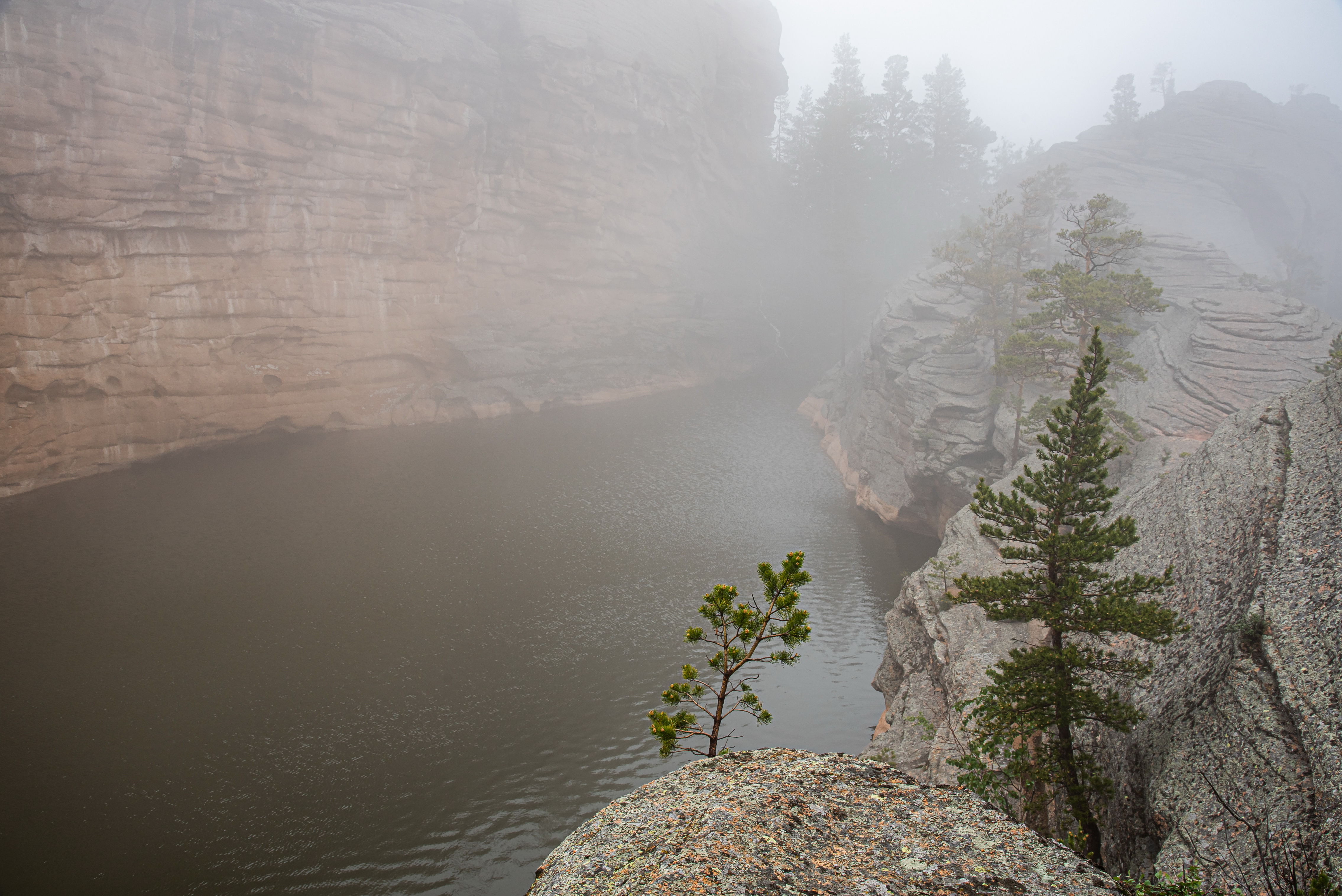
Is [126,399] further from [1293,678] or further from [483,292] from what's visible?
[1293,678]

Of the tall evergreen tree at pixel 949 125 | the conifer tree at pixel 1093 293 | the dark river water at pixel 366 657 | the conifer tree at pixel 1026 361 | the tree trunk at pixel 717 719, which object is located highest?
the tall evergreen tree at pixel 949 125

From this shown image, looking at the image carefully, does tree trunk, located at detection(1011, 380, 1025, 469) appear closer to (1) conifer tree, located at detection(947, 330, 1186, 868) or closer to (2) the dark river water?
(2) the dark river water

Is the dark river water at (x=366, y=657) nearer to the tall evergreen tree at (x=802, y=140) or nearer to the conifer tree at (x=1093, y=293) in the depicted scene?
the conifer tree at (x=1093, y=293)

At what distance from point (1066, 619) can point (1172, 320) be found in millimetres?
23269

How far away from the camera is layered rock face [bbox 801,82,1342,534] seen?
22.3 meters

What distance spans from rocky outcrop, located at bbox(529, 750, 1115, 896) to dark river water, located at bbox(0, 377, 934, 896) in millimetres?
7739

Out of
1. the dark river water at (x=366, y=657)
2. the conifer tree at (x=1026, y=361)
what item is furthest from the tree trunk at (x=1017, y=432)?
the dark river water at (x=366, y=657)

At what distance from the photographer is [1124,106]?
5612 cm

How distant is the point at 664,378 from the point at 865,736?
4168cm

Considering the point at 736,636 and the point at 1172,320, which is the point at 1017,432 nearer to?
the point at 1172,320

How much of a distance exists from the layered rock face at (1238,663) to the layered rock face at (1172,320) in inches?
417

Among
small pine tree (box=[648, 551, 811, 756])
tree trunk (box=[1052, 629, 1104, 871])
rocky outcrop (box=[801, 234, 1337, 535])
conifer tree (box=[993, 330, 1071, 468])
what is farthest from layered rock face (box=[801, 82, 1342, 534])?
small pine tree (box=[648, 551, 811, 756])

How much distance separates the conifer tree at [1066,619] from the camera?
835 centimetres

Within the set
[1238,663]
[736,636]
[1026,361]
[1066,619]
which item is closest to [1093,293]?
[1026,361]
